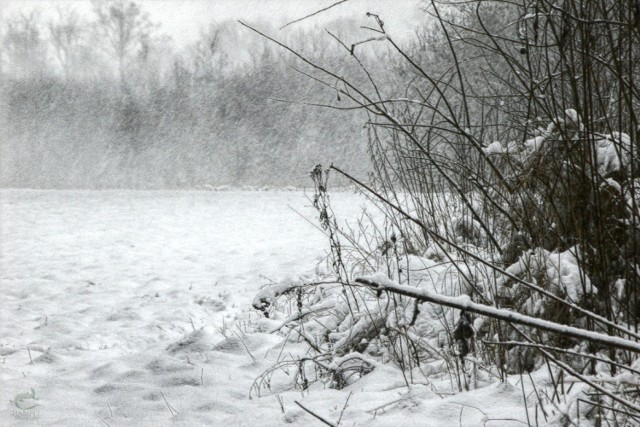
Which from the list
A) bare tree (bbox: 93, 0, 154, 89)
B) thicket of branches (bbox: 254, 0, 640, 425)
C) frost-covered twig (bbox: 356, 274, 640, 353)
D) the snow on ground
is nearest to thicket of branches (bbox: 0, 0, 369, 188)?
bare tree (bbox: 93, 0, 154, 89)

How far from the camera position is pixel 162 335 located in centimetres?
389

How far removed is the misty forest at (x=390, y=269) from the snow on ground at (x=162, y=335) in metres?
0.02

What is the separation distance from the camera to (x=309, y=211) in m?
11.9

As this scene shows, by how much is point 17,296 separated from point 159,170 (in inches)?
629

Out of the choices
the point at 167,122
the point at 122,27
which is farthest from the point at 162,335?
the point at 122,27

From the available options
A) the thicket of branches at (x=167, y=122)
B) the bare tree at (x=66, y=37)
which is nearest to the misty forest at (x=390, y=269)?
the thicket of branches at (x=167, y=122)

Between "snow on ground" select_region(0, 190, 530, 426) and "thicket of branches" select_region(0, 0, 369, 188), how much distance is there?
10.0 metres

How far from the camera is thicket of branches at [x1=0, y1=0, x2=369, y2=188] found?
1992 centimetres

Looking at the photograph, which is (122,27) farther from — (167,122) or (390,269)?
(390,269)

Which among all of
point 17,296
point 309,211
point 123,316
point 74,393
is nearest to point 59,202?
point 309,211

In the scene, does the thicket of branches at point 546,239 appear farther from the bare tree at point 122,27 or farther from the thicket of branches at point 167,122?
the bare tree at point 122,27

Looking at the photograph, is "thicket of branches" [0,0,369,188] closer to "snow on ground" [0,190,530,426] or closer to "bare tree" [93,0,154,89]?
"bare tree" [93,0,154,89]

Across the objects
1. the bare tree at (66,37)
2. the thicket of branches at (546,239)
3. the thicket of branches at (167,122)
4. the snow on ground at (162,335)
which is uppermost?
the bare tree at (66,37)

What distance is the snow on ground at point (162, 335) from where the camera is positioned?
6.66ft
